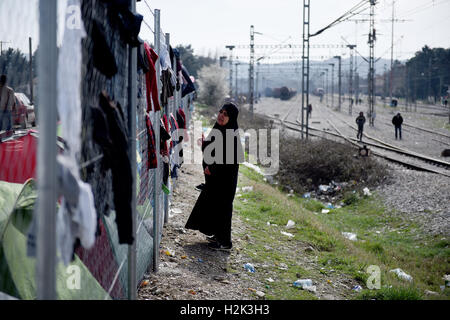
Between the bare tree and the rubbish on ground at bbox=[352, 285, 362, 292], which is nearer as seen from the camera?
the rubbish on ground at bbox=[352, 285, 362, 292]

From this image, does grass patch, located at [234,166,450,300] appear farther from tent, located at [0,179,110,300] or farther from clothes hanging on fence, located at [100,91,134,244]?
clothes hanging on fence, located at [100,91,134,244]

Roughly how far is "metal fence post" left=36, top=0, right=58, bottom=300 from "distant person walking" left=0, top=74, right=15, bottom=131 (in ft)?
11.4

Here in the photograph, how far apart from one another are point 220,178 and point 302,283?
1.78m

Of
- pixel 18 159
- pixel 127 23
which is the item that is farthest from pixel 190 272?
pixel 127 23

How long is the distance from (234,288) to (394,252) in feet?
16.2

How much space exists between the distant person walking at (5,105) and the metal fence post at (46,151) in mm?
3473

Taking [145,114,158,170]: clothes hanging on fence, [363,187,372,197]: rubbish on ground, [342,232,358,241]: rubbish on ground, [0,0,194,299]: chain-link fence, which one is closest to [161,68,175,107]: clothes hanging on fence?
[145,114,158,170]: clothes hanging on fence

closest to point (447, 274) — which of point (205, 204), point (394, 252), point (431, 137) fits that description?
point (394, 252)

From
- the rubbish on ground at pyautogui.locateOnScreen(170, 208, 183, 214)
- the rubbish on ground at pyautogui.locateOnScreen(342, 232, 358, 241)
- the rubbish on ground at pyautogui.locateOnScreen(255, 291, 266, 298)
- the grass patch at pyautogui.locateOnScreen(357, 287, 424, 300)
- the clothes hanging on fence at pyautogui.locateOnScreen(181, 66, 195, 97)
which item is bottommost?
the rubbish on ground at pyautogui.locateOnScreen(342, 232, 358, 241)

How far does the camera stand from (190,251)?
6441 millimetres

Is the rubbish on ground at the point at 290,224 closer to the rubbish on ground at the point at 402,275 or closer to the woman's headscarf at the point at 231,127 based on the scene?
the rubbish on ground at the point at 402,275

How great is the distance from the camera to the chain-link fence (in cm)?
186

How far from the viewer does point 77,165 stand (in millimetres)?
2164

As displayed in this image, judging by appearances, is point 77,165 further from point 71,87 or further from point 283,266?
point 283,266
